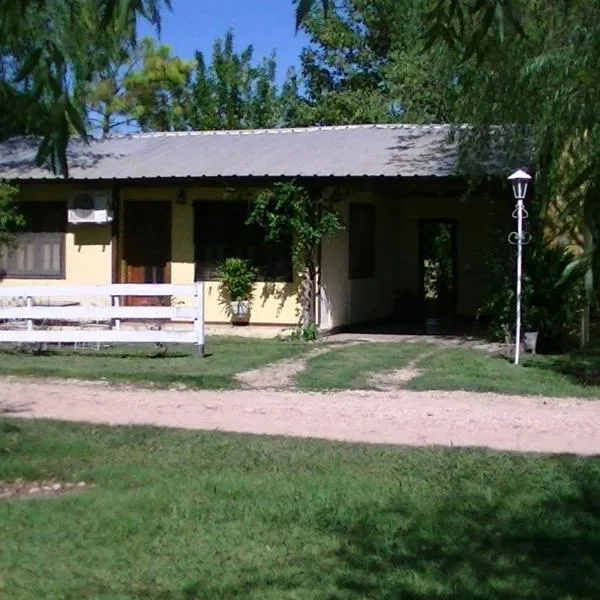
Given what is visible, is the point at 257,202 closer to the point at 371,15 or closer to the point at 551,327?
the point at 551,327

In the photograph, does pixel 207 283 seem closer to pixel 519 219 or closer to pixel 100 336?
pixel 100 336

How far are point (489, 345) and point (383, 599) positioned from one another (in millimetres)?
11714

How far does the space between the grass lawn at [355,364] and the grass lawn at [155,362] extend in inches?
30.0

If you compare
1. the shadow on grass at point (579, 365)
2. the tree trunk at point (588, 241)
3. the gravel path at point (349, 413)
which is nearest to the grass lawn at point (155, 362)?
the gravel path at point (349, 413)

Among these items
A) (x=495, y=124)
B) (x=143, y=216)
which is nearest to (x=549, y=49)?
(x=495, y=124)

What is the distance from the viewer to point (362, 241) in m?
19.7

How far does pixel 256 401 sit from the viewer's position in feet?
36.3

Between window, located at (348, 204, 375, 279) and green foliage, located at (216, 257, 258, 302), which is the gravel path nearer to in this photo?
green foliage, located at (216, 257, 258, 302)

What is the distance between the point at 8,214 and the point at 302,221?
465 centimetres

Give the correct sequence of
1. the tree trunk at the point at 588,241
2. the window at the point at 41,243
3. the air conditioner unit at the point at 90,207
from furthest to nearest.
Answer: the window at the point at 41,243 < the air conditioner unit at the point at 90,207 < the tree trunk at the point at 588,241

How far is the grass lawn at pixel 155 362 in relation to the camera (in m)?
12.7

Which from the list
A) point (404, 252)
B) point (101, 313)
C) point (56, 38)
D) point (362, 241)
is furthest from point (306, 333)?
point (56, 38)

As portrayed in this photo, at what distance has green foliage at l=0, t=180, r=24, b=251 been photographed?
16906 mm

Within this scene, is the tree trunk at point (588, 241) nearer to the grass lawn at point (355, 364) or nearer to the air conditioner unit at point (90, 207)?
the grass lawn at point (355, 364)
